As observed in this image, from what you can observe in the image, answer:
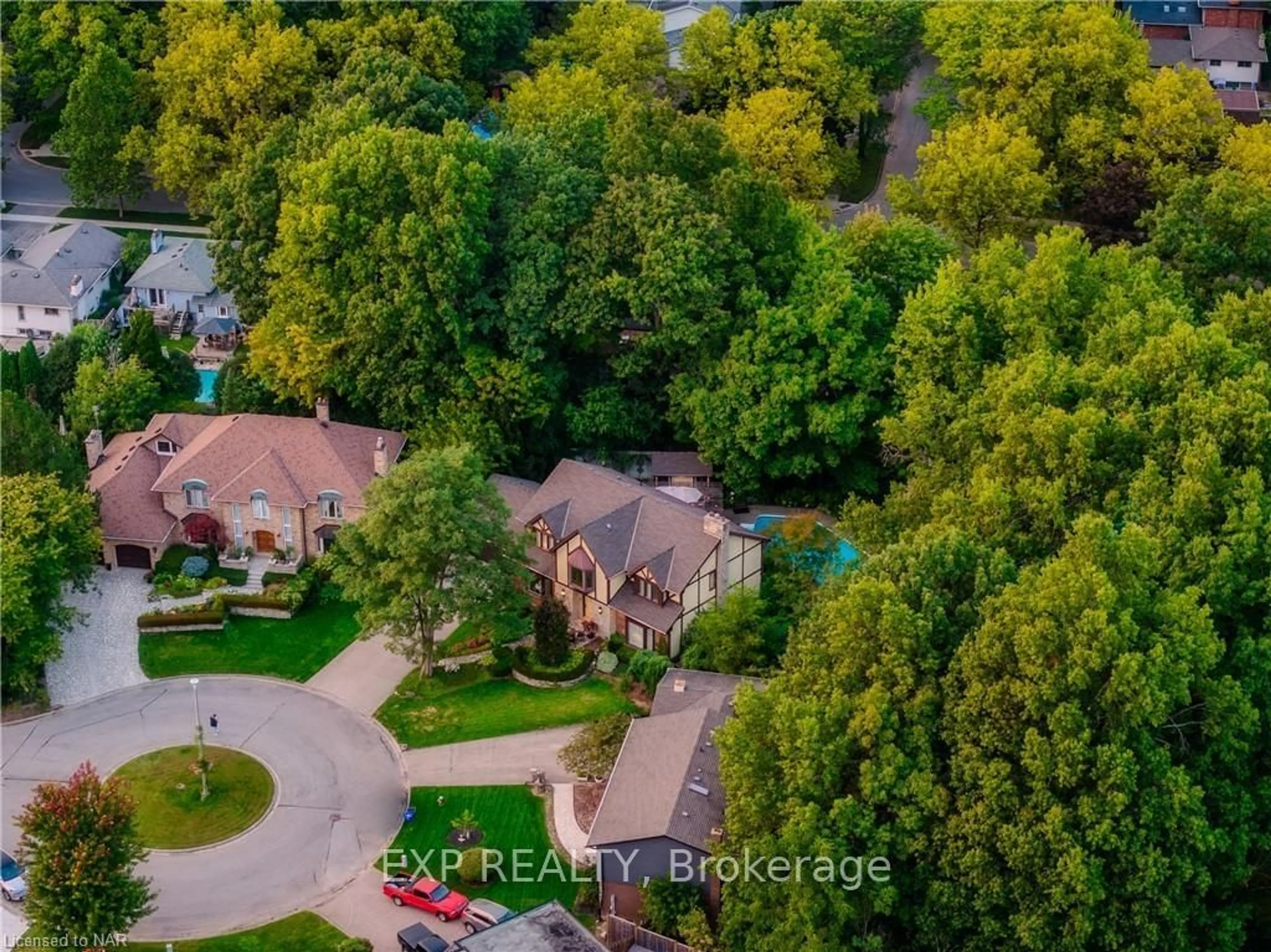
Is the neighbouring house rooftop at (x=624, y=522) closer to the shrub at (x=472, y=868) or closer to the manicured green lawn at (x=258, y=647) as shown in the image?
the manicured green lawn at (x=258, y=647)

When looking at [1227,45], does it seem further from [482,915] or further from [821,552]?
[482,915]

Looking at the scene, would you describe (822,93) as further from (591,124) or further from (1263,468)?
(1263,468)

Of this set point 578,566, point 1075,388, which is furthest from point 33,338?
point 1075,388

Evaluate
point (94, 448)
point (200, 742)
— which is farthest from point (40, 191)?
point (200, 742)

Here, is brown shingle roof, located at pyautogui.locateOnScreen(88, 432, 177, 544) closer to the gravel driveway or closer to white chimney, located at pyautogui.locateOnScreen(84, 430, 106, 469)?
white chimney, located at pyautogui.locateOnScreen(84, 430, 106, 469)

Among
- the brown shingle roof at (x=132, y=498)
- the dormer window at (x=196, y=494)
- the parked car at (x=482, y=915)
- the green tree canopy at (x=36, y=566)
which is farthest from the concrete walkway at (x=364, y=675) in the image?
the parked car at (x=482, y=915)

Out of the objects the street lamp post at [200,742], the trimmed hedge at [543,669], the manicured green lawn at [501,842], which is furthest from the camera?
the trimmed hedge at [543,669]

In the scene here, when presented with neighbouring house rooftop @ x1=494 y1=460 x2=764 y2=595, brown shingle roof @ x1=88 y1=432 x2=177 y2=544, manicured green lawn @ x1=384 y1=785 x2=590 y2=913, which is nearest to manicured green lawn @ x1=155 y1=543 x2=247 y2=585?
brown shingle roof @ x1=88 y1=432 x2=177 y2=544
